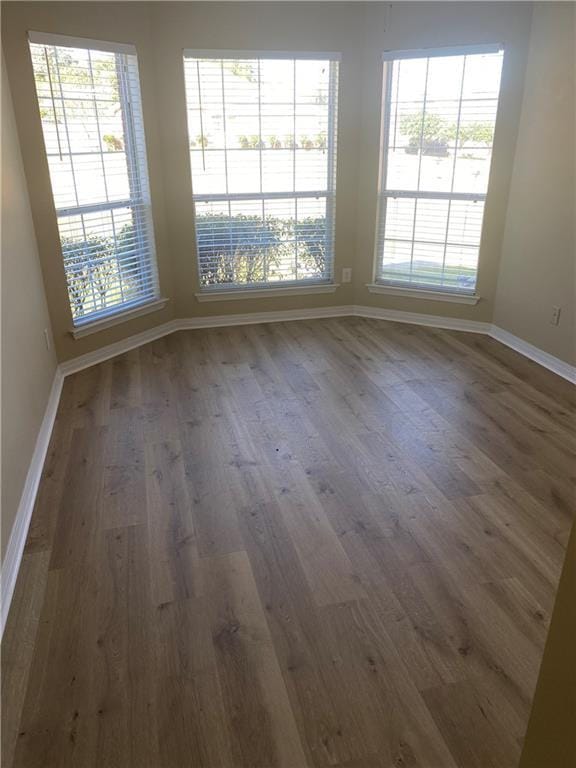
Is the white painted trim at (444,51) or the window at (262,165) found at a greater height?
the white painted trim at (444,51)

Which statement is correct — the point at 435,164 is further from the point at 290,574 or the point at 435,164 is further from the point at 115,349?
the point at 290,574

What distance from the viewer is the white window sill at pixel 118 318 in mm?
3898

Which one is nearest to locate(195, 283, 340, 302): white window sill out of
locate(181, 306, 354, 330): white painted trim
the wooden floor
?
locate(181, 306, 354, 330): white painted trim

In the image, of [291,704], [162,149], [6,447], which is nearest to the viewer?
[291,704]

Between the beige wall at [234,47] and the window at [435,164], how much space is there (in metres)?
0.09

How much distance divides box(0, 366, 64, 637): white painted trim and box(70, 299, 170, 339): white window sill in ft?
2.14

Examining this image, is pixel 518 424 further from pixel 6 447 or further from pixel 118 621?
pixel 6 447

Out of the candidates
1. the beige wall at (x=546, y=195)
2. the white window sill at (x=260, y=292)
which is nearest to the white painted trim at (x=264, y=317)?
the white window sill at (x=260, y=292)

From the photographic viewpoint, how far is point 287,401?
348 cm

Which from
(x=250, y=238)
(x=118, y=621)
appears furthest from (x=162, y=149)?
(x=118, y=621)

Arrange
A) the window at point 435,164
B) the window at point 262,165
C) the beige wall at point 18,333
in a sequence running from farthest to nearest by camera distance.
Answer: the window at point 262,165, the window at point 435,164, the beige wall at point 18,333

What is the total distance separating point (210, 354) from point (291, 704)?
2875 mm

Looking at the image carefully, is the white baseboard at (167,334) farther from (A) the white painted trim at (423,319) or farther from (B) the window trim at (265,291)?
(B) the window trim at (265,291)

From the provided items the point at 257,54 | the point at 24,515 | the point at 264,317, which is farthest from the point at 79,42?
the point at 24,515
